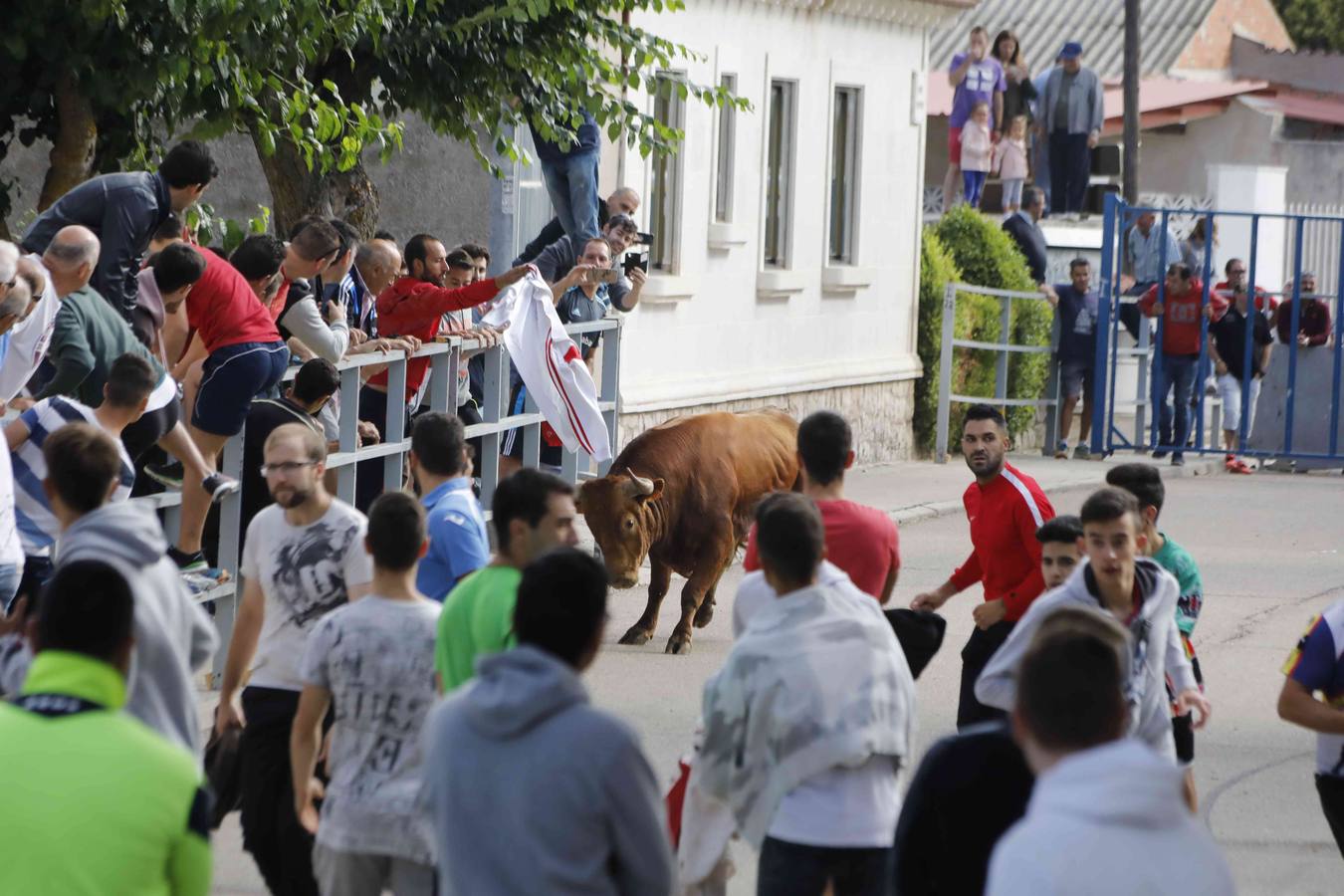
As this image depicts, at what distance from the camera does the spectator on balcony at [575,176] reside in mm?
13961

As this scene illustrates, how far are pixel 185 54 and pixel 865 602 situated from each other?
6.48 metres

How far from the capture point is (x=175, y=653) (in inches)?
196

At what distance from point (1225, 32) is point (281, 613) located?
42.0 m

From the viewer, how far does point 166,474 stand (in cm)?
950

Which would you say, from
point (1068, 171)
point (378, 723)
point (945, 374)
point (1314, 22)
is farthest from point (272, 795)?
point (1314, 22)

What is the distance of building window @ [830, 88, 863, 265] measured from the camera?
21578 mm

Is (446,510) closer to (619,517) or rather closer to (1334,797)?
(1334,797)

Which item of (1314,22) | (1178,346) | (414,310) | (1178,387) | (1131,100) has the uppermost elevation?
(1314,22)

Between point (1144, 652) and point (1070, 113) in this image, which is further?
point (1070, 113)

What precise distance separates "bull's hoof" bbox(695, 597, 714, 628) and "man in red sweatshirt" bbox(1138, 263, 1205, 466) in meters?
10.4

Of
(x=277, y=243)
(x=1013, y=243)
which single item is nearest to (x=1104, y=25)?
(x=1013, y=243)

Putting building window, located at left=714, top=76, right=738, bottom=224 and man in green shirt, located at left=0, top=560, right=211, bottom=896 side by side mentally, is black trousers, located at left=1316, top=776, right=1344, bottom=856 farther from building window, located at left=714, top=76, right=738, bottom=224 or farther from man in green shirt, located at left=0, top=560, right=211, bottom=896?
building window, located at left=714, top=76, right=738, bottom=224

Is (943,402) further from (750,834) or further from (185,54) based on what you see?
(750,834)

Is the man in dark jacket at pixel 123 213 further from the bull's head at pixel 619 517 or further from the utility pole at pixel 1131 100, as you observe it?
the utility pole at pixel 1131 100
